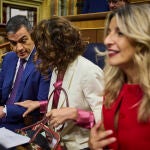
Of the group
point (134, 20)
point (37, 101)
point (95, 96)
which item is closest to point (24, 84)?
point (37, 101)

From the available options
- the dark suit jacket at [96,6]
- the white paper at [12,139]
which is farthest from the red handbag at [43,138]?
the dark suit jacket at [96,6]

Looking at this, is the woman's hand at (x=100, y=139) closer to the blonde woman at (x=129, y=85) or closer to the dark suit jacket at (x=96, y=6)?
the blonde woman at (x=129, y=85)

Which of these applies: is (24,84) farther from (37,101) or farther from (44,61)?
(44,61)

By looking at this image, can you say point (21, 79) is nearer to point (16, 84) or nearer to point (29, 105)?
point (16, 84)

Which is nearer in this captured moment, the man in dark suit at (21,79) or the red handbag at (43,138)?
the red handbag at (43,138)

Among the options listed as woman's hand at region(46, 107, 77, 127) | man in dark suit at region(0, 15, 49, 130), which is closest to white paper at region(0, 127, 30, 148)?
woman's hand at region(46, 107, 77, 127)

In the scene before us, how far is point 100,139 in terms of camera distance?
119 cm

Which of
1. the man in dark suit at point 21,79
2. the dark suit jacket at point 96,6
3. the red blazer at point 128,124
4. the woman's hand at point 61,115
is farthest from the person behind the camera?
the dark suit jacket at point 96,6

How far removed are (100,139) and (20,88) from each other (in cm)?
99

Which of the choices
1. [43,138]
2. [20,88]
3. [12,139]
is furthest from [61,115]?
[20,88]

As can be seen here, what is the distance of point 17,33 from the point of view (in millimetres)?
2137

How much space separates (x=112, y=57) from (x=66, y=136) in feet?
1.96

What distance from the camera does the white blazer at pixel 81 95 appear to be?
1534 mm

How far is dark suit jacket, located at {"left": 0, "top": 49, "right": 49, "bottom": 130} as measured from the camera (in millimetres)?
1892
